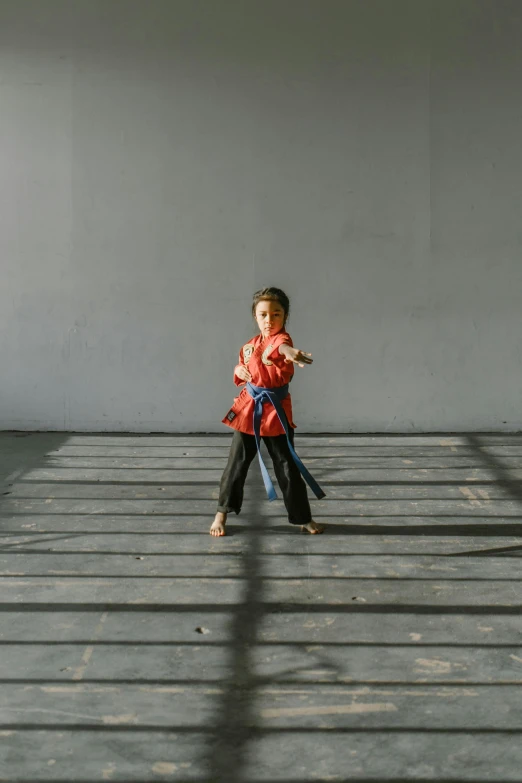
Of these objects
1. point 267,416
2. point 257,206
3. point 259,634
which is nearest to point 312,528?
point 267,416

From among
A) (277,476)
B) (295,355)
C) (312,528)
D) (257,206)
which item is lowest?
(312,528)

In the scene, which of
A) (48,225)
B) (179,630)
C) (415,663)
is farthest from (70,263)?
(415,663)

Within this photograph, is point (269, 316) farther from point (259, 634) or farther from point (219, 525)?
point (259, 634)

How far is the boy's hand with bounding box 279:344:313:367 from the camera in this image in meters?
3.87

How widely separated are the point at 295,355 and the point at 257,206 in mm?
3699

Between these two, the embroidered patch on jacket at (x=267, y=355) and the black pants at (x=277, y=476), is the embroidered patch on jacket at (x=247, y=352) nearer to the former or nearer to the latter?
the embroidered patch on jacket at (x=267, y=355)

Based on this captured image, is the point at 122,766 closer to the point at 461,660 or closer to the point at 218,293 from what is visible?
the point at 461,660

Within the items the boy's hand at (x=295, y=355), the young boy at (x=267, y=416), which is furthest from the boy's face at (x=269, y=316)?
the boy's hand at (x=295, y=355)

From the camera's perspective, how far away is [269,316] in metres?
4.26

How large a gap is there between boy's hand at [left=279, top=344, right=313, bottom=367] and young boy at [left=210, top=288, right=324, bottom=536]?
4.1 inches

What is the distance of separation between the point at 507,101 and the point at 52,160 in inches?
148

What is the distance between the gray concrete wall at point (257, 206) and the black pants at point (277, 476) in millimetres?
3172

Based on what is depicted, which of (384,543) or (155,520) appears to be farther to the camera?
(155,520)

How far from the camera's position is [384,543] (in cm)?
424
